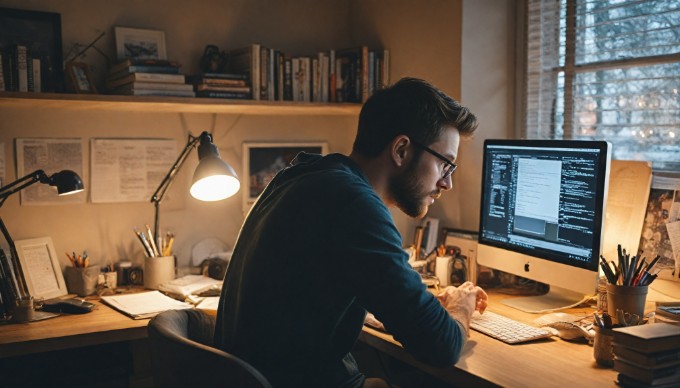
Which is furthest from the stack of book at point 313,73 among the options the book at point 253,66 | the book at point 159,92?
the book at point 159,92

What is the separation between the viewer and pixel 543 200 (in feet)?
7.50

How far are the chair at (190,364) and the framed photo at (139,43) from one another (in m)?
1.43

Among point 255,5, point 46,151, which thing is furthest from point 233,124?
point 46,151

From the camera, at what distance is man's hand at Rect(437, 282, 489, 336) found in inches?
77.8

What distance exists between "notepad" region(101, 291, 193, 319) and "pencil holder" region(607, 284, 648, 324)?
130cm

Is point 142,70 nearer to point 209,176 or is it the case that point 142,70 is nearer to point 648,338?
point 209,176

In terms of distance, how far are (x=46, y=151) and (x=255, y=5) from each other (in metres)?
1.04

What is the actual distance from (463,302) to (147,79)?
137cm

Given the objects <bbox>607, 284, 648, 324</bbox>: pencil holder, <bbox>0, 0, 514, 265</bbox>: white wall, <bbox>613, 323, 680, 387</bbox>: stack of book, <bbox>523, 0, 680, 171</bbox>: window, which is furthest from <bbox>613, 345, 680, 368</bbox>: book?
<bbox>0, 0, 514, 265</bbox>: white wall

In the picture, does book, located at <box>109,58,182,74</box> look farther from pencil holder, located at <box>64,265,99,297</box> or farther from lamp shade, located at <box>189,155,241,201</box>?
pencil holder, located at <box>64,265,99,297</box>

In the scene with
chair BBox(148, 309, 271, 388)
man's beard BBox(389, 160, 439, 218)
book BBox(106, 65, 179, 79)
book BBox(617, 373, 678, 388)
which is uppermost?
book BBox(106, 65, 179, 79)

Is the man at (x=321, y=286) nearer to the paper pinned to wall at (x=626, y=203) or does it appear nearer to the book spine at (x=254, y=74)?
the paper pinned to wall at (x=626, y=203)

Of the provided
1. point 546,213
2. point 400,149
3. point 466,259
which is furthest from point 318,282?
point 466,259

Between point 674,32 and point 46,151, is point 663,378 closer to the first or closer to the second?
point 674,32
